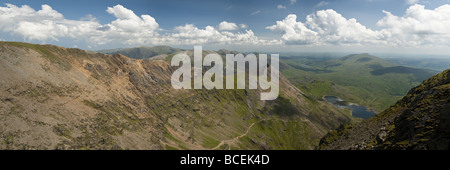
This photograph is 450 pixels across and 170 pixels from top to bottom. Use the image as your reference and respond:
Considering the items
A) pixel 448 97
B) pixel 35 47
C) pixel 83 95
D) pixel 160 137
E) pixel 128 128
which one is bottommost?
pixel 160 137

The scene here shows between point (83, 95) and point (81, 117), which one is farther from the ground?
point (83, 95)

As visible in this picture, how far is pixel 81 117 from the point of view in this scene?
137500 millimetres

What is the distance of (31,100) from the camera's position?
12112 cm
